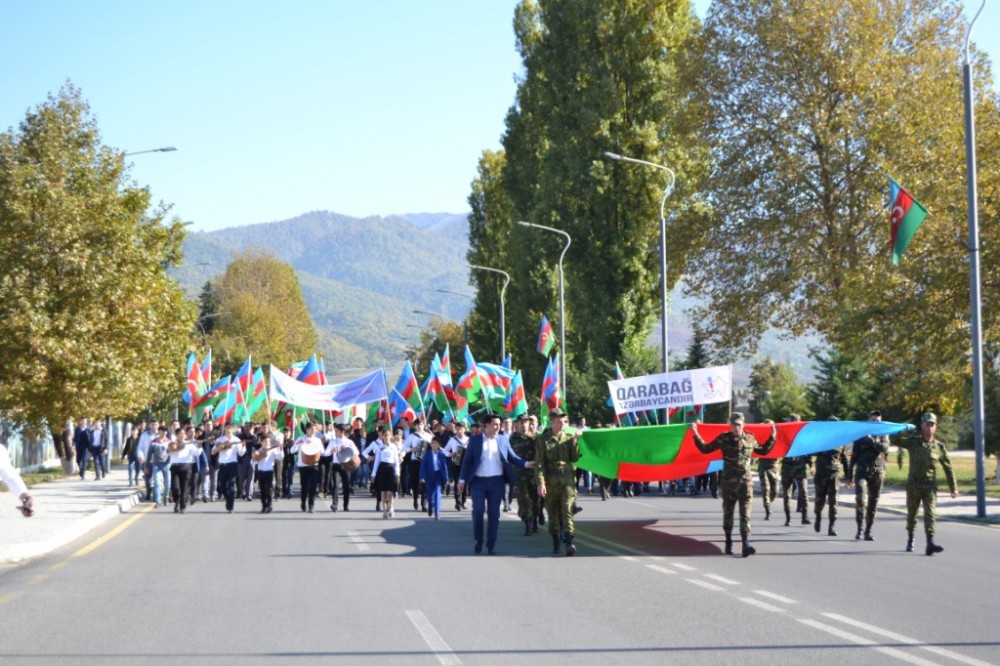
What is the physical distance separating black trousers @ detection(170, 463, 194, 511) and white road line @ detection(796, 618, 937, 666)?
18745 millimetres

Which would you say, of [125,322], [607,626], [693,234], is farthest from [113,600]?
[693,234]

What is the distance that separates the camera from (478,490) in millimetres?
19156

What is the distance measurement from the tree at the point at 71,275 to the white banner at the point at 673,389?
1739 cm

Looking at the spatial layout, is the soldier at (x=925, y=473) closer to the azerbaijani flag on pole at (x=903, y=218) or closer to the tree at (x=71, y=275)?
the azerbaijani flag on pole at (x=903, y=218)

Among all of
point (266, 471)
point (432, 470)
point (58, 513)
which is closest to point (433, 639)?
point (432, 470)

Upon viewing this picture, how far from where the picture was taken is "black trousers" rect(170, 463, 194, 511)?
93.7 ft

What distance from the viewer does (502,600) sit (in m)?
13.6

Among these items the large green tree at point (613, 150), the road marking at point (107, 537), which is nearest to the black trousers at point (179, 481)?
the road marking at point (107, 537)

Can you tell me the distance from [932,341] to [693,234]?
643 inches

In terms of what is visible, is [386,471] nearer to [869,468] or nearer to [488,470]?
[488,470]

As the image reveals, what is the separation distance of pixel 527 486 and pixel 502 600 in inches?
355

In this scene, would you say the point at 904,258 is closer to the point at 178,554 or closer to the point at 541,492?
the point at 541,492

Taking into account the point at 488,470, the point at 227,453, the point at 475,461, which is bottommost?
the point at 488,470

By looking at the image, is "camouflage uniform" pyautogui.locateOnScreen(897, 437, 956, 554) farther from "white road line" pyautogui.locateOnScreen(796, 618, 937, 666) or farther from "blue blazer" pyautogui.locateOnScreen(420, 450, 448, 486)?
"blue blazer" pyautogui.locateOnScreen(420, 450, 448, 486)
